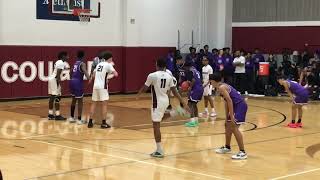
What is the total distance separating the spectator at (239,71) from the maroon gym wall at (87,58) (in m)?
3.54

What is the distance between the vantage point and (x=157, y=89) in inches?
424

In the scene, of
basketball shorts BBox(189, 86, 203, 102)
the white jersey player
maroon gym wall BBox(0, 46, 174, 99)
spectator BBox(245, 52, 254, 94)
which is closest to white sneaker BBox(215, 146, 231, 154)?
basketball shorts BBox(189, 86, 203, 102)

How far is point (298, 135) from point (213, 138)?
2.28 m

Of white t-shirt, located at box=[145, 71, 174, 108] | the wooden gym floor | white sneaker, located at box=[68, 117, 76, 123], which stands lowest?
the wooden gym floor

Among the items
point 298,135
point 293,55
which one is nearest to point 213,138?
point 298,135

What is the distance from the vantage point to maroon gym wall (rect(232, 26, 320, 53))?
2767cm

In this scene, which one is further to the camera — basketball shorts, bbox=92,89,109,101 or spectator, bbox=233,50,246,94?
spectator, bbox=233,50,246,94

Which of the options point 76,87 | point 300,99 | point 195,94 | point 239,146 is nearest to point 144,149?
point 239,146

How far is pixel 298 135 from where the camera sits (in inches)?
550

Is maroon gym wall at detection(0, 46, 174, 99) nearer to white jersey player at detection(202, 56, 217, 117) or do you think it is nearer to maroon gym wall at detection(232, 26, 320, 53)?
maroon gym wall at detection(232, 26, 320, 53)

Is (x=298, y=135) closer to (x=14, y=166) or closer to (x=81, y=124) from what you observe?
(x=81, y=124)

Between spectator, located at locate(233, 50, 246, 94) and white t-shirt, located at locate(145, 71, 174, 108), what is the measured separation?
1525 cm

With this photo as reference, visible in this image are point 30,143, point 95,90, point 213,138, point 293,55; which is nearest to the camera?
point 30,143

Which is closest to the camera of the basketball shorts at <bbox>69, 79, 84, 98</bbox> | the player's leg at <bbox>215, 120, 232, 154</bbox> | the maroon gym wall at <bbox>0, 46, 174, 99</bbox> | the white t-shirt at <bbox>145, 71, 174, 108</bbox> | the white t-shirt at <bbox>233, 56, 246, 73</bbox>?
the white t-shirt at <bbox>145, 71, 174, 108</bbox>
